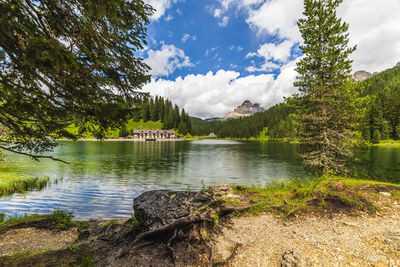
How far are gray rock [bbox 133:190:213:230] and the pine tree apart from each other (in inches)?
483

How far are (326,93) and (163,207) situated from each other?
15.3 meters

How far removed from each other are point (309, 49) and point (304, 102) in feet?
14.6

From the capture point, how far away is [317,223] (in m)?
6.34

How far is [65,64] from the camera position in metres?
3.21

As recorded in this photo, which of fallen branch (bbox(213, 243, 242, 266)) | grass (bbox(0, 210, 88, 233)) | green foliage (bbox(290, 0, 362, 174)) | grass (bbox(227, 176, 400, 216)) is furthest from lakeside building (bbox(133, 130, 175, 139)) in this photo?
fallen branch (bbox(213, 243, 242, 266))

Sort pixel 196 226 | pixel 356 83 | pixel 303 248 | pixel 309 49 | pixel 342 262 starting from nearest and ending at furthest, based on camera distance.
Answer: pixel 342 262, pixel 303 248, pixel 196 226, pixel 356 83, pixel 309 49

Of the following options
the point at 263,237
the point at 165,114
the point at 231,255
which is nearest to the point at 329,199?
the point at 263,237

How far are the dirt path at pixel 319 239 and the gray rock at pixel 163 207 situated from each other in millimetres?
1558

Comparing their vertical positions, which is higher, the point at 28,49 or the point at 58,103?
the point at 28,49

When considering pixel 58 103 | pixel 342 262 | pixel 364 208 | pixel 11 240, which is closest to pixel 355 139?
pixel 364 208

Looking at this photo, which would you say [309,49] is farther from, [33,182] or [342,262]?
[33,182]

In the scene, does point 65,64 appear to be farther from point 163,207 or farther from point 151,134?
point 151,134

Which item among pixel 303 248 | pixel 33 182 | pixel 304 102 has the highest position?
pixel 304 102

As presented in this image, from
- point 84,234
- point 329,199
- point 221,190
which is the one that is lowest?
point 84,234
